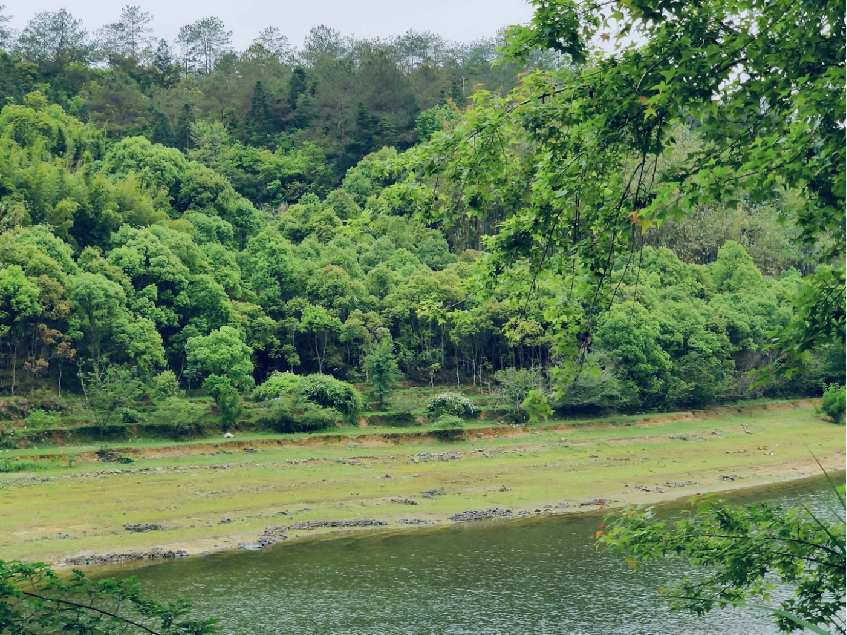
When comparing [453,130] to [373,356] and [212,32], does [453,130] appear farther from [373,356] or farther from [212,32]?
[212,32]

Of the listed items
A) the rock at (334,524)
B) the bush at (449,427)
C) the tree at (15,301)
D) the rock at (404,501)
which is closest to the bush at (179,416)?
the tree at (15,301)

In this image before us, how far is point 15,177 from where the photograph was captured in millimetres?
57156

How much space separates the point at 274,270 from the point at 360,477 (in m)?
26.5

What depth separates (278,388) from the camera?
48.8 m

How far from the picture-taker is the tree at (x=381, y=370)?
167 feet

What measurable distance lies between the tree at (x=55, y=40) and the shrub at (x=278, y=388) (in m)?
67.2

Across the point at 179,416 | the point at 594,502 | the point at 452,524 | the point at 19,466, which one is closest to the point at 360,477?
the point at 452,524

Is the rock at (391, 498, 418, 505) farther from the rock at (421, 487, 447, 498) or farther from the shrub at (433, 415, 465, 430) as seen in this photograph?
the shrub at (433, 415, 465, 430)

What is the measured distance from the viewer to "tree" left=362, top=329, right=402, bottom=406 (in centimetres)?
5103

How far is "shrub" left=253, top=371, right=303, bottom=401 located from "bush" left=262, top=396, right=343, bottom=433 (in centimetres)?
96

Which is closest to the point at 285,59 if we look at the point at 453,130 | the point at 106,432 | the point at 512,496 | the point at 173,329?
the point at 173,329

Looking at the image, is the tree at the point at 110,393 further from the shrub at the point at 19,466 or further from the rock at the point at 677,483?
the rock at the point at 677,483

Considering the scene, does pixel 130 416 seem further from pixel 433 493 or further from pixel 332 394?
pixel 433 493

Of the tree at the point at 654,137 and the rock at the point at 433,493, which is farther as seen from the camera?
the rock at the point at 433,493
